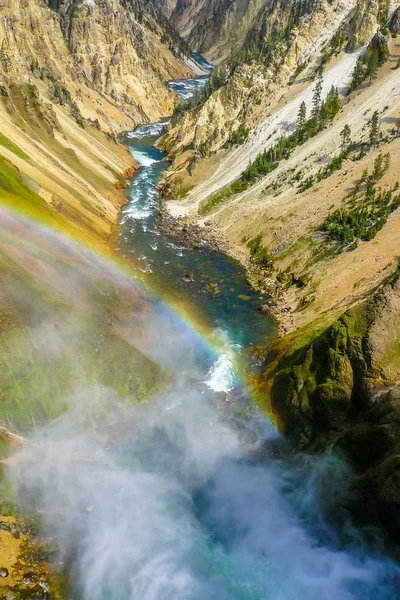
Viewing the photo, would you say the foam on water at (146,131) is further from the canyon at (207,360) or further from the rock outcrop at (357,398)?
the rock outcrop at (357,398)

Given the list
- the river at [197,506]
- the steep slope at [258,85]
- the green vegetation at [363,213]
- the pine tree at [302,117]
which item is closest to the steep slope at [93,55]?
the steep slope at [258,85]

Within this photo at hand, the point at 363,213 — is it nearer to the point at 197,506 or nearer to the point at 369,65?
the point at 197,506

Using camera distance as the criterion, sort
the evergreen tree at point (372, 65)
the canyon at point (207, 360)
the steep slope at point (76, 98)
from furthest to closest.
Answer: the evergreen tree at point (372, 65)
the steep slope at point (76, 98)
the canyon at point (207, 360)

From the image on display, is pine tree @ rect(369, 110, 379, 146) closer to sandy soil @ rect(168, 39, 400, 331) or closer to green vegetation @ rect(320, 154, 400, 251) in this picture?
sandy soil @ rect(168, 39, 400, 331)

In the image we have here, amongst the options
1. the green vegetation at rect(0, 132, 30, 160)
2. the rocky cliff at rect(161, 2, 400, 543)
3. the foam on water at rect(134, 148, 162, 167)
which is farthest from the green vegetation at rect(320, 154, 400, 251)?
the foam on water at rect(134, 148, 162, 167)

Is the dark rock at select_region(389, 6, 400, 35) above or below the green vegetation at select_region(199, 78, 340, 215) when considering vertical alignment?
above

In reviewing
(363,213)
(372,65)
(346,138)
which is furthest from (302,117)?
(363,213)
